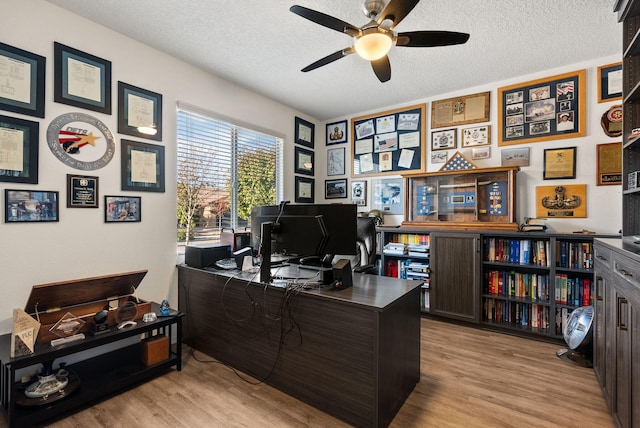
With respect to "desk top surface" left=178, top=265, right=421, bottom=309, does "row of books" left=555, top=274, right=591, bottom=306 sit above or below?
below

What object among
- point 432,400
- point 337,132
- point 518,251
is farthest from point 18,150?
point 518,251

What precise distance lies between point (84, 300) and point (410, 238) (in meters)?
3.16

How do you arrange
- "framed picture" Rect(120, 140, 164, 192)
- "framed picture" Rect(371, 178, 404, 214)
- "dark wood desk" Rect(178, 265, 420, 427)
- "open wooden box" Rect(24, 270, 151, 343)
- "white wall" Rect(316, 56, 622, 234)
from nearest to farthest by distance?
"dark wood desk" Rect(178, 265, 420, 427) < "open wooden box" Rect(24, 270, 151, 343) < "framed picture" Rect(120, 140, 164, 192) < "white wall" Rect(316, 56, 622, 234) < "framed picture" Rect(371, 178, 404, 214)

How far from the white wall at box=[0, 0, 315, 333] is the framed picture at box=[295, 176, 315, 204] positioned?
1505 mm

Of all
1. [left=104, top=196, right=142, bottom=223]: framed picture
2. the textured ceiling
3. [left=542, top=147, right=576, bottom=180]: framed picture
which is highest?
the textured ceiling

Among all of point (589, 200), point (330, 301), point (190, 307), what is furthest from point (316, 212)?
point (589, 200)

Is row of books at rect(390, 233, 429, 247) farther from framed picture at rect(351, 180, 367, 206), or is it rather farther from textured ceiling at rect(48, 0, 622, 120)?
textured ceiling at rect(48, 0, 622, 120)

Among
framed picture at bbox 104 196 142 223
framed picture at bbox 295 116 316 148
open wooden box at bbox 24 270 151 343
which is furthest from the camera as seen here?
framed picture at bbox 295 116 316 148

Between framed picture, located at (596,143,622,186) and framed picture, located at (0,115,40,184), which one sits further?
framed picture, located at (596,143,622,186)

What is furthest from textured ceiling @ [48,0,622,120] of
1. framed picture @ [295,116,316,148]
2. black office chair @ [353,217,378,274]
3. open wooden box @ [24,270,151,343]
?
open wooden box @ [24,270,151,343]

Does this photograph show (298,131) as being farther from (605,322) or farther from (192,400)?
(605,322)

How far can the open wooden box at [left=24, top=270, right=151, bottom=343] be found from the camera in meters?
1.86

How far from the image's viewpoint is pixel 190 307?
2.68m

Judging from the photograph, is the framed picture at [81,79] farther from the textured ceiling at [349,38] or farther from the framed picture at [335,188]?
the framed picture at [335,188]
